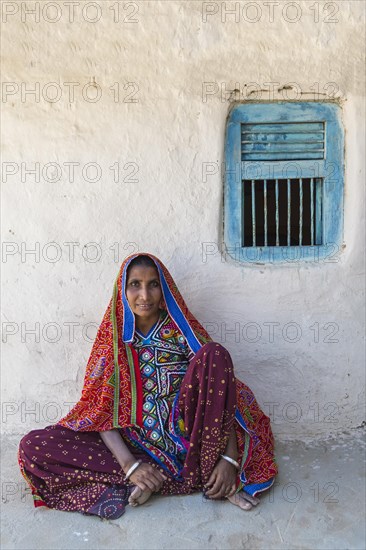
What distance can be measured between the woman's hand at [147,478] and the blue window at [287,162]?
3.86 feet

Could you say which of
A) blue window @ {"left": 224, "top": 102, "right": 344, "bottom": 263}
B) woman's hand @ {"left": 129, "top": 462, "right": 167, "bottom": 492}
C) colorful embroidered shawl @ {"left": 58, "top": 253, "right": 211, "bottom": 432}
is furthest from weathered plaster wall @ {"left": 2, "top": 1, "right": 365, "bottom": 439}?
woman's hand @ {"left": 129, "top": 462, "right": 167, "bottom": 492}

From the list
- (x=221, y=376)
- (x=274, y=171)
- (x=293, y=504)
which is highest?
(x=274, y=171)

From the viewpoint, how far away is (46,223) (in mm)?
3057

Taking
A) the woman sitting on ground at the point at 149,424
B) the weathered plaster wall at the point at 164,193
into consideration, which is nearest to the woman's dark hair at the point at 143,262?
the woman sitting on ground at the point at 149,424

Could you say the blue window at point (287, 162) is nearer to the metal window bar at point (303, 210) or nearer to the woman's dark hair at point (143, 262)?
the metal window bar at point (303, 210)

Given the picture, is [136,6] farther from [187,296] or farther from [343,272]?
[343,272]

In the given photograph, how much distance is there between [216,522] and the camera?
95.4 inches

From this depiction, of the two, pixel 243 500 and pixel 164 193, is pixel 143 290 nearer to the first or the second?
pixel 164 193

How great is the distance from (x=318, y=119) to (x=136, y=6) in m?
1.08

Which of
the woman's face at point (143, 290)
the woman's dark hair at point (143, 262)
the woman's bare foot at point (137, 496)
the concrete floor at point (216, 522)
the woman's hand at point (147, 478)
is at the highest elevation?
the woman's dark hair at point (143, 262)

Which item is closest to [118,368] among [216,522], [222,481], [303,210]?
[222,481]

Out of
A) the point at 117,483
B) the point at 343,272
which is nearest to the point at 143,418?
the point at 117,483

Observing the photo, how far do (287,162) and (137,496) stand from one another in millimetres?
1792

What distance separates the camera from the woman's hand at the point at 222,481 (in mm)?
2521
